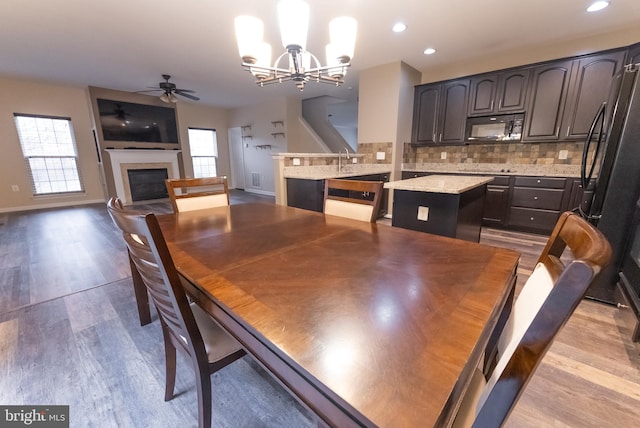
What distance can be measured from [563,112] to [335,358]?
4.47 metres

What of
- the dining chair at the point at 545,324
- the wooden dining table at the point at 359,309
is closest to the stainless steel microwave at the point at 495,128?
the wooden dining table at the point at 359,309

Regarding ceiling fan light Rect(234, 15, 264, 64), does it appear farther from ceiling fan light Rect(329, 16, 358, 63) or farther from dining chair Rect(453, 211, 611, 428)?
dining chair Rect(453, 211, 611, 428)

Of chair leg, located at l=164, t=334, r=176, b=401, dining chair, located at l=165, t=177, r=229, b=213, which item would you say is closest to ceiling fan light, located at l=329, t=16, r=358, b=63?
dining chair, located at l=165, t=177, r=229, b=213

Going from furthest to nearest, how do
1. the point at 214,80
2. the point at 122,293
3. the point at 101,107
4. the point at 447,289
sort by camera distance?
the point at 101,107 → the point at 214,80 → the point at 122,293 → the point at 447,289

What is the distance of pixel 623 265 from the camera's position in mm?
1819

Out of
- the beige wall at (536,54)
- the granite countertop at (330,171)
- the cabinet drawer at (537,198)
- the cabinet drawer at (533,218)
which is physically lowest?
the cabinet drawer at (533,218)

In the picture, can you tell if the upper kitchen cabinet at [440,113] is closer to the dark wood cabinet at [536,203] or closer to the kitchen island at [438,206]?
the dark wood cabinet at [536,203]

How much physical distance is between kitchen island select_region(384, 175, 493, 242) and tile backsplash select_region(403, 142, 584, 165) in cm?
185

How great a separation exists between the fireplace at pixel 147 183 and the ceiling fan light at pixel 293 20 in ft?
19.8

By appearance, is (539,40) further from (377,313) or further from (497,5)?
(377,313)

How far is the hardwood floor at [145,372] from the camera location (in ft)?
3.88

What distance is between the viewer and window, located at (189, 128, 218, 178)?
7.74 metres

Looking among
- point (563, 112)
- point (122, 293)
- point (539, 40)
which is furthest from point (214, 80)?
point (563, 112)

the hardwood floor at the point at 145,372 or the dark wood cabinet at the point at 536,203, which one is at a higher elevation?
the dark wood cabinet at the point at 536,203
